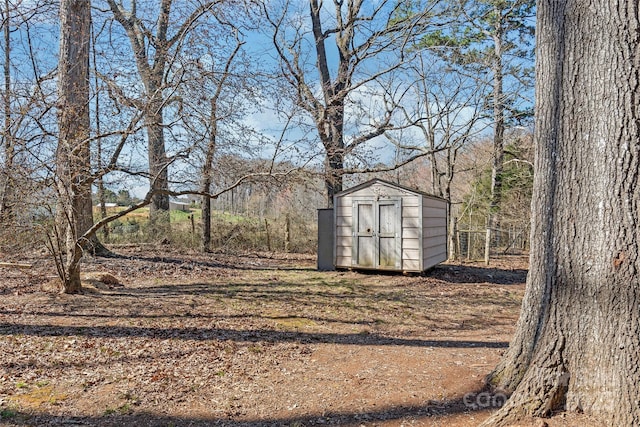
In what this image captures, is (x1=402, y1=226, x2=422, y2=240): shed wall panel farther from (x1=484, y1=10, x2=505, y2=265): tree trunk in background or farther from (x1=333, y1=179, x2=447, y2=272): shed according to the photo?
(x1=484, y1=10, x2=505, y2=265): tree trunk in background

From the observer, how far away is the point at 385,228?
8875 mm

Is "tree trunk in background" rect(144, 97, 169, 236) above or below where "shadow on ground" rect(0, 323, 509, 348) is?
above

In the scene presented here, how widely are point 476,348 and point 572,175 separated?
2.36 metres

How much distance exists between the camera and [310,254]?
44.1 feet

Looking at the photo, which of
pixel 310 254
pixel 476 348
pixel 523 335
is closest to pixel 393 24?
pixel 310 254

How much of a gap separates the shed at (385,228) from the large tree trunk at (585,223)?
6243mm

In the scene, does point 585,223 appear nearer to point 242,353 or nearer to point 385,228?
→ point 242,353

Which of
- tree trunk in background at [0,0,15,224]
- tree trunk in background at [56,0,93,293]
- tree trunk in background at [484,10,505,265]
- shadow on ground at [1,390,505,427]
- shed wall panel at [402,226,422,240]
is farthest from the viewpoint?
tree trunk in background at [484,10,505,265]

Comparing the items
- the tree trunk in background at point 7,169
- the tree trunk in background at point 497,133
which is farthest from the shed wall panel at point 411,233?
the tree trunk in background at point 7,169

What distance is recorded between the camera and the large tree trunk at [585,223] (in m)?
2.02

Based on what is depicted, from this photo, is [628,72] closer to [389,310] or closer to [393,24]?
[389,310]

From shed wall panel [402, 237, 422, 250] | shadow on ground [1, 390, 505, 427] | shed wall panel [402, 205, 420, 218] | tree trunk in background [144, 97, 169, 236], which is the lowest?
shadow on ground [1, 390, 505, 427]

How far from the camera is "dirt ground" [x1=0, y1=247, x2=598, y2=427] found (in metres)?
2.60

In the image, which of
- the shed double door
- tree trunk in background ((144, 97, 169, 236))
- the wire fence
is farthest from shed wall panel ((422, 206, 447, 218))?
tree trunk in background ((144, 97, 169, 236))
